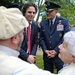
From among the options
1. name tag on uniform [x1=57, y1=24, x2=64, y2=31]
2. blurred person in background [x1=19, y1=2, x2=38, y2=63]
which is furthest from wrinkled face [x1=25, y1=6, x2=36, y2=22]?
name tag on uniform [x1=57, y1=24, x2=64, y2=31]

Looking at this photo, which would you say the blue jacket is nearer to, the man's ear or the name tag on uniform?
the name tag on uniform

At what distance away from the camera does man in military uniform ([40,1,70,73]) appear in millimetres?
5855

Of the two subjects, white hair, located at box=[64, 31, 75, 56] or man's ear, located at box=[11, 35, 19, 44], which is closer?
man's ear, located at box=[11, 35, 19, 44]

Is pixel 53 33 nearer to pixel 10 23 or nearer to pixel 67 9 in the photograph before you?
pixel 10 23

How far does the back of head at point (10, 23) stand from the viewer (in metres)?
2.06

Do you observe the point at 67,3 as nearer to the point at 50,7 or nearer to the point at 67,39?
the point at 50,7

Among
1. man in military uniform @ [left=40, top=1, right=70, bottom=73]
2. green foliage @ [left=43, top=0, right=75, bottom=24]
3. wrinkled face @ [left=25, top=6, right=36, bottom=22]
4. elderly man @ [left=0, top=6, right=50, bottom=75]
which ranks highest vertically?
elderly man @ [left=0, top=6, right=50, bottom=75]

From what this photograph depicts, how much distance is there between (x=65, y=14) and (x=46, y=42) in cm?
975

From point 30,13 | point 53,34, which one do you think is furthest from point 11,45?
point 53,34

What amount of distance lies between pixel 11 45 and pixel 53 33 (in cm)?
375

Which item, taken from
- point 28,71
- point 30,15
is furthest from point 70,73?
point 30,15

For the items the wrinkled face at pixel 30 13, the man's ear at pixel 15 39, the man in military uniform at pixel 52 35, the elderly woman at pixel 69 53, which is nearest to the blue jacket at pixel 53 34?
the man in military uniform at pixel 52 35

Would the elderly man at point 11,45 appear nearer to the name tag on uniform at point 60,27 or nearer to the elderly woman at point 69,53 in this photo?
the elderly woman at point 69,53

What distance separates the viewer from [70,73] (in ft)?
9.73
